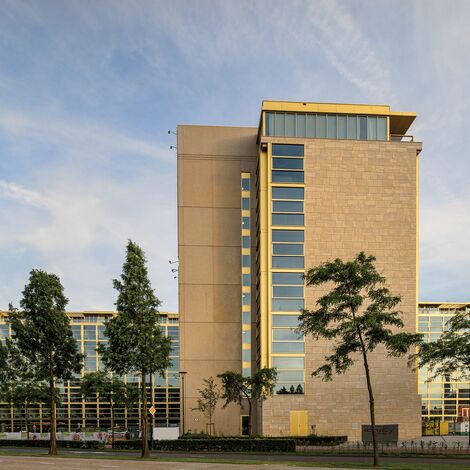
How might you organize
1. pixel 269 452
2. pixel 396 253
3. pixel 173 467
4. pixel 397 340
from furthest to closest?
pixel 396 253, pixel 269 452, pixel 397 340, pixel 173 467

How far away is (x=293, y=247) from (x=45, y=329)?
110 ft

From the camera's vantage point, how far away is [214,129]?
77875 mm

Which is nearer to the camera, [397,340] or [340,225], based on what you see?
[397,340]

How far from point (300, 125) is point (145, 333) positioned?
1569 inches

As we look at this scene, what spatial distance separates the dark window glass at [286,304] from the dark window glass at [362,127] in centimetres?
2266

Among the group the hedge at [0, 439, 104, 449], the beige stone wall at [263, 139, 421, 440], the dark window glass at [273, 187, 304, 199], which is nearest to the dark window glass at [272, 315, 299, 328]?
the beige stone wall at [263, 139, 421, 440]

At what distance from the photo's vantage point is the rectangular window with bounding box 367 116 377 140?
2704 inches

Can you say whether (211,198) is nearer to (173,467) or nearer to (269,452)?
(269,452)

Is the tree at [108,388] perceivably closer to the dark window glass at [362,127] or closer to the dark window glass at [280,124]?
the dark window glass at [280,124]

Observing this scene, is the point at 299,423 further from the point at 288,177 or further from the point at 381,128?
the point at 381,128

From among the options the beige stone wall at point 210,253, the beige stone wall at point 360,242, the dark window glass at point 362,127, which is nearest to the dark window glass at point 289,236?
the beige stone wall at point 360,242

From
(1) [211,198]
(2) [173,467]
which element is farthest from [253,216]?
(2) [173,467]

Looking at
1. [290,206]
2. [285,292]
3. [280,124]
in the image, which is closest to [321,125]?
[280,124]

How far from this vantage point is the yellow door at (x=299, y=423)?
61.6 metres
